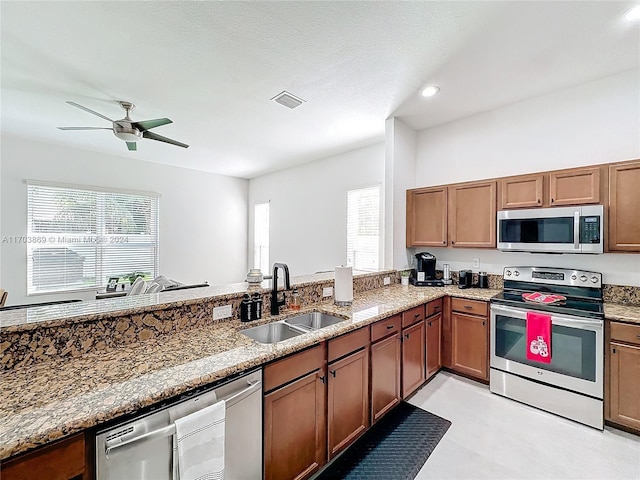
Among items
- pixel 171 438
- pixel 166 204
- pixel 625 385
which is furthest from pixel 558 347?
pixel 166 204

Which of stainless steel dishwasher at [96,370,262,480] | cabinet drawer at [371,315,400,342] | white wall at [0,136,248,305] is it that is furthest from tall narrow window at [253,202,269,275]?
stainless steel dishwasher at [96,370,262,480]

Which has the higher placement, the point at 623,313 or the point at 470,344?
the point at 623,313

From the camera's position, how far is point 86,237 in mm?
4684

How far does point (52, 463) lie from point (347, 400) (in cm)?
153

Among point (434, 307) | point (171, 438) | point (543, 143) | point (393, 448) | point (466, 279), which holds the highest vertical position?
point (543, 143)

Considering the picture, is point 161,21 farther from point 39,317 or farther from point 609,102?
point 609,102

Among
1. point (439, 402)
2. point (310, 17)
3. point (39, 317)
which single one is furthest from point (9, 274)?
point (439, 402)

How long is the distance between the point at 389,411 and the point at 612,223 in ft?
8.12

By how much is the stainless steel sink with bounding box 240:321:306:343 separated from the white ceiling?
214 centimetres

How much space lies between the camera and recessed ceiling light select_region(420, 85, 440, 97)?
2.79m

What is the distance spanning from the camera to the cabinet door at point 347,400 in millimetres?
1828

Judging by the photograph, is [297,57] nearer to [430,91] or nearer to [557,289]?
[430,91]

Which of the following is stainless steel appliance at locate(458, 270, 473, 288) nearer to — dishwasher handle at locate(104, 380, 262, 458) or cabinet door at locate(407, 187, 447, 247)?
cabinet door at locate(407, 187, 447, 247)

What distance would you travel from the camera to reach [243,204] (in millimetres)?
6883
